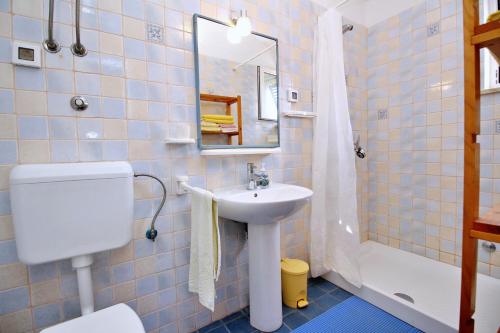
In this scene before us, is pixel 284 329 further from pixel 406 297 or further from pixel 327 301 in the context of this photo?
pixel 406 297

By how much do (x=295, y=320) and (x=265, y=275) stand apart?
1.21 feet

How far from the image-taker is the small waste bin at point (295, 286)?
1.53 metres

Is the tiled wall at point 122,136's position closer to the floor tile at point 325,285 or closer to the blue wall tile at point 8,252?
the blue wall tile at point 8,252

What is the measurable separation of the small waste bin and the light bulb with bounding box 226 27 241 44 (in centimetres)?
144

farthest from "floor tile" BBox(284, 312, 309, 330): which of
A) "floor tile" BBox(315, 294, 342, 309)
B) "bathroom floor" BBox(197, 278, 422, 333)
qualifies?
"floor tile" BBox(315, 294, 342, 309)

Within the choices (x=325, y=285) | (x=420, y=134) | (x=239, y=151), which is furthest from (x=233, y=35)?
(x=325, y=285)

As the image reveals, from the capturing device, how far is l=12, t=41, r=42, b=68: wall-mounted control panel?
3.04 ft

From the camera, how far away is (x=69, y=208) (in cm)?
93

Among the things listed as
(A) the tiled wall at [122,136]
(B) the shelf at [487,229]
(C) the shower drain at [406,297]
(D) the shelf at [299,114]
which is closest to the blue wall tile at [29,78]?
(A) the tiled wall at [122,136]

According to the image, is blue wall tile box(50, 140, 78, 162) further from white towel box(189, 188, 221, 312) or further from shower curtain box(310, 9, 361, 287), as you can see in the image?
shower curtain box(310, 9, 361, 287)

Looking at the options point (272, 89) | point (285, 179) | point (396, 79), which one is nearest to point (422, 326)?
point (285, 179)

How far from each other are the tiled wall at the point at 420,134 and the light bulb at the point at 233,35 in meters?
1.39

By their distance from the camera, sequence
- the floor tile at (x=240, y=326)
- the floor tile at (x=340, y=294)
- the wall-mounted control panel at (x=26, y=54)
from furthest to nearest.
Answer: the floor tile at (x=340, y=294), the floor tile at (x=240, y=326), the wall-mounted control panel at (x=26, y=54)

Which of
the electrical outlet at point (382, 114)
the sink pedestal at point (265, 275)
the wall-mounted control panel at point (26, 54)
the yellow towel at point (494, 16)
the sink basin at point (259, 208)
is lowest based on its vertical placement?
the sink pedestal at point (265, 275)
